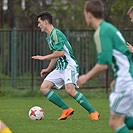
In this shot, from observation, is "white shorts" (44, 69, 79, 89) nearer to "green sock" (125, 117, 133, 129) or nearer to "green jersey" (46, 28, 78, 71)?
"green jersey" (46, 28, 78, 71)

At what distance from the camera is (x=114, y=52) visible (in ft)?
24.6

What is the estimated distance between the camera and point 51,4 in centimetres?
2859

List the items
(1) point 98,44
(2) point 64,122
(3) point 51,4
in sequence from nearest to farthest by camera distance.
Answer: (1) point 98,44, (2) point 64,122, (3) point 51,4

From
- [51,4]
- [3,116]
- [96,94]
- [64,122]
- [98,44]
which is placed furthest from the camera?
[51,4]

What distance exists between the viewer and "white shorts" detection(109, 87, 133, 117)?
7.42 metres

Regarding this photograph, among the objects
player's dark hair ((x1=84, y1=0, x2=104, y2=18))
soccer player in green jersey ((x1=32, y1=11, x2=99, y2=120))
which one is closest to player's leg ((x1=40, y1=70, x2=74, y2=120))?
soccer player in green jersey ((x1=32, y1=11, x2=99, y2=120))

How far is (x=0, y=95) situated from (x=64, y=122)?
8.91 m

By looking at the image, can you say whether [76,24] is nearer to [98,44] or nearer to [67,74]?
[67,74]

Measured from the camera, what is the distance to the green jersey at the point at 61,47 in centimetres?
1145

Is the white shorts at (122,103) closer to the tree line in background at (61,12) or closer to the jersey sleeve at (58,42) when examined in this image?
the jersey sleeve at (58,42)

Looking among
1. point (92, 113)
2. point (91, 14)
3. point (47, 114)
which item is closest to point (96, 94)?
point (47, 114)

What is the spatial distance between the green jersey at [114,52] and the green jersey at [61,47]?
3.84 metres

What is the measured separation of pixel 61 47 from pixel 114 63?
3.85 metres

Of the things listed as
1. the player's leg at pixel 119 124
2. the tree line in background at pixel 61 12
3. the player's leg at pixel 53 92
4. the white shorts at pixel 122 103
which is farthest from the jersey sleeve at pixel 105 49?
the tree line in background at pixel 61 12
